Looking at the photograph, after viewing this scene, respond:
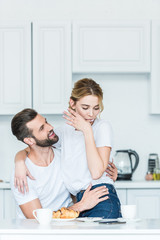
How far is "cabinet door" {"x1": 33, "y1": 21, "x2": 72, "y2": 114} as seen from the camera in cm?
373

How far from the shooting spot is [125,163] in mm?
3867

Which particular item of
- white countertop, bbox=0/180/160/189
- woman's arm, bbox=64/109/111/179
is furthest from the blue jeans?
white countertop, bbox=0/180/160/189

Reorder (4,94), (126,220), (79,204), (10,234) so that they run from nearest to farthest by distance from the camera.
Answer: (10,234) → (126,220) → (79,204) → (4,94)

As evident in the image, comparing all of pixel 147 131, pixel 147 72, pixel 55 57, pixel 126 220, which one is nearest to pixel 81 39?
pixel 55 57

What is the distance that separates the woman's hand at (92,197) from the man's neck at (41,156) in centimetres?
34

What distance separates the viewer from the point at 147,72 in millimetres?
3797

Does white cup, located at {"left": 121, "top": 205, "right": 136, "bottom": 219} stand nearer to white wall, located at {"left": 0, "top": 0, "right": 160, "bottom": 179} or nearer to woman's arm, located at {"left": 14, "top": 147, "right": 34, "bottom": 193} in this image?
woman's arm, located at {"left": 14, "top": 147, "right": 34, "bottom": 193}

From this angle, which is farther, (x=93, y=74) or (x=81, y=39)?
(x=93, y=74)

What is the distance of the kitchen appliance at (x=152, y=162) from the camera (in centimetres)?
395

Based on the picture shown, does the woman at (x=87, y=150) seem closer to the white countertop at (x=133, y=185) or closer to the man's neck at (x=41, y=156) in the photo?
the man's neck at (x=41, y=156)

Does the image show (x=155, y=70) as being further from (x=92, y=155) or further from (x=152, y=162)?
(x=92, y=155)

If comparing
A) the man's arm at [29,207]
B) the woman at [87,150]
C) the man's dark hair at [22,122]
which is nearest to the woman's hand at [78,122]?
the woman at [87,150]

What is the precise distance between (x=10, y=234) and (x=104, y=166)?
75cm

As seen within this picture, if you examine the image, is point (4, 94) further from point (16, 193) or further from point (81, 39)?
point (16, 193)
